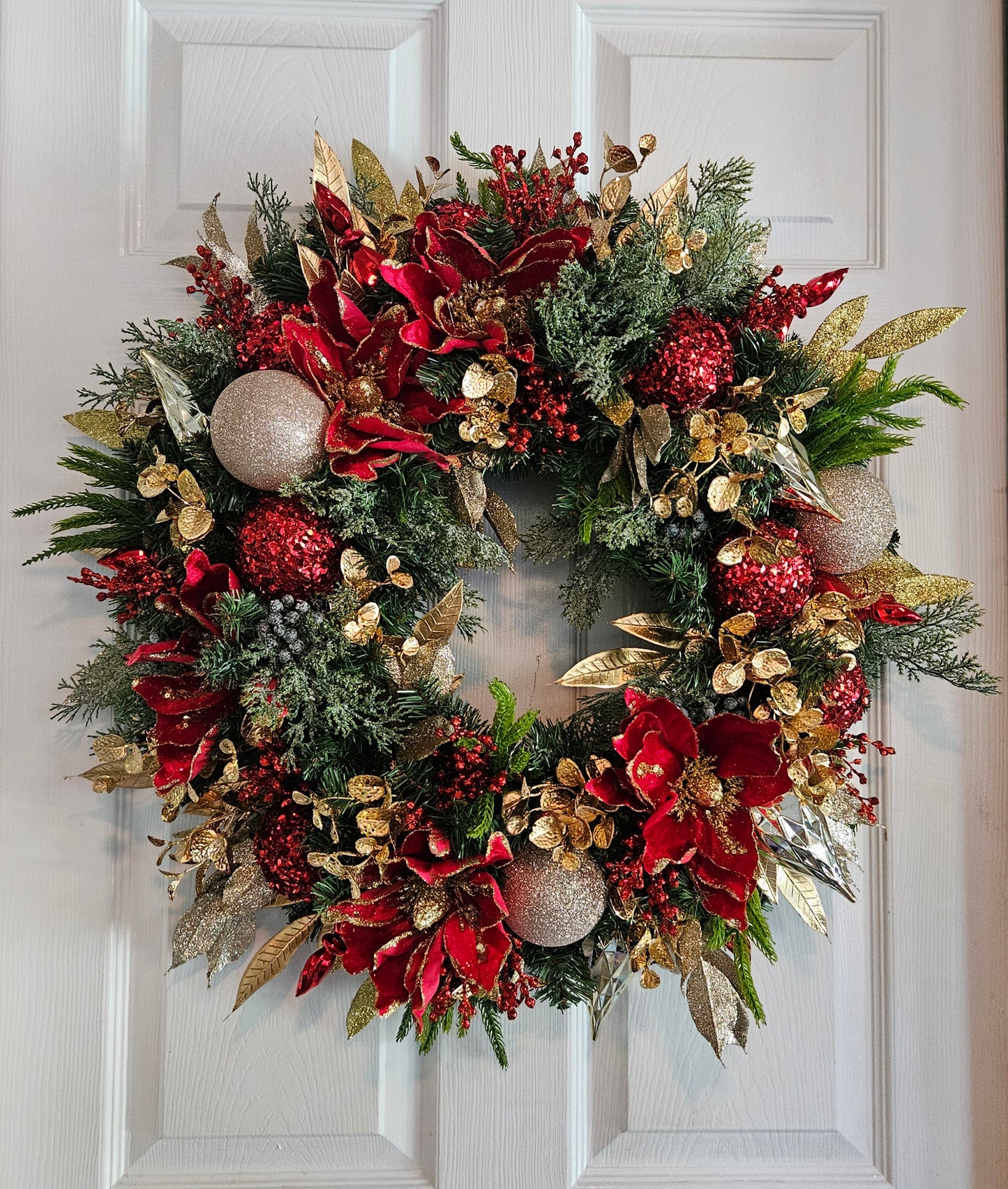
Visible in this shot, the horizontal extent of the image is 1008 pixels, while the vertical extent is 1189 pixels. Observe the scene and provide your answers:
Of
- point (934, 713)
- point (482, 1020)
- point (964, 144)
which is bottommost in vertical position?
point (482, 1020)

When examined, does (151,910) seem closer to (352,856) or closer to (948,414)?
(352,856)

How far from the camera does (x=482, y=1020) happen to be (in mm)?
867

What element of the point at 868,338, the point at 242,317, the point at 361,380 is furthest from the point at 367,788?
the point at 868,338

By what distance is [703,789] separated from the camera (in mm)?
699

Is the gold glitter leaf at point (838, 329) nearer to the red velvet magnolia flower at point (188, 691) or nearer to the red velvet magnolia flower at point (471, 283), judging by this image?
the red velvet magnolia flower at point (471, 283)

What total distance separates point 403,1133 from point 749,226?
108 centimetres

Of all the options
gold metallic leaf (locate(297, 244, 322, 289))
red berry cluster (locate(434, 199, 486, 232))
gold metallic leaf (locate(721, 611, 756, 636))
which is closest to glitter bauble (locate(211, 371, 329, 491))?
gold metallic leaf (locate(297, 244, 322, 289))

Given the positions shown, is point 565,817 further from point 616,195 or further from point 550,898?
point 616,195

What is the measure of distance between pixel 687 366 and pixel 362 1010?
2.44 ft

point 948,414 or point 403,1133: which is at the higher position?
point 948,414

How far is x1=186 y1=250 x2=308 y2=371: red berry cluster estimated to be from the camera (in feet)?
2.42

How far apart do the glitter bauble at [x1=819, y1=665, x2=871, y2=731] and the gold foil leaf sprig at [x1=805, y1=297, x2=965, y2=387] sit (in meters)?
0.31

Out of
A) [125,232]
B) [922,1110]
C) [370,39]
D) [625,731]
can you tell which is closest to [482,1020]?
[625,731]

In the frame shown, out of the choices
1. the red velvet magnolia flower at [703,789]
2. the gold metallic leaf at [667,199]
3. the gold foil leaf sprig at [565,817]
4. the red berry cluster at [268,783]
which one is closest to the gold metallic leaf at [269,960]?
the red berry cluster at [268,783]
